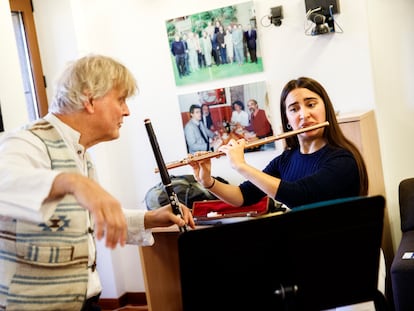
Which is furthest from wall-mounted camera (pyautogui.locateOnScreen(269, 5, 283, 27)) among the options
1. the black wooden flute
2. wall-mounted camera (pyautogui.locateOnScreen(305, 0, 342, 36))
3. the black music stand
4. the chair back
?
the black music stand

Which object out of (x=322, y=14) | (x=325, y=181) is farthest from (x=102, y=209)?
(x=322, y=14)

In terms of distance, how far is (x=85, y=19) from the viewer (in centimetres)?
388

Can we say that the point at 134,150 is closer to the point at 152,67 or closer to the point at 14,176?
the point at 152,67

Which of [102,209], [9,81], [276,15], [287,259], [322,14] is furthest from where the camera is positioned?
[276,15]

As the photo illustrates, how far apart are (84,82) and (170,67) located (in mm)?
2149

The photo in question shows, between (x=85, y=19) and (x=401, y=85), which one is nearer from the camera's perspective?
(x=401, y=85)

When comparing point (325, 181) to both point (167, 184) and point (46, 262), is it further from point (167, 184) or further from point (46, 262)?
point (46, 262)

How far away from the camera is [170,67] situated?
12.4 ft

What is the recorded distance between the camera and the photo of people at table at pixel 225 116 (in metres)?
3.56

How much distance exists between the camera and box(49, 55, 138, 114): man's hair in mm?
1650

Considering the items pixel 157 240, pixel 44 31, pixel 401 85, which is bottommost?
pixel 157 240

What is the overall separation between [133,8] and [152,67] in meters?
0.40

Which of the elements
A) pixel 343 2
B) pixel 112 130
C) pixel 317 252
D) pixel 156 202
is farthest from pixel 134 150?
pixel 317 252

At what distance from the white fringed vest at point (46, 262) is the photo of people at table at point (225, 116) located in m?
2.19
